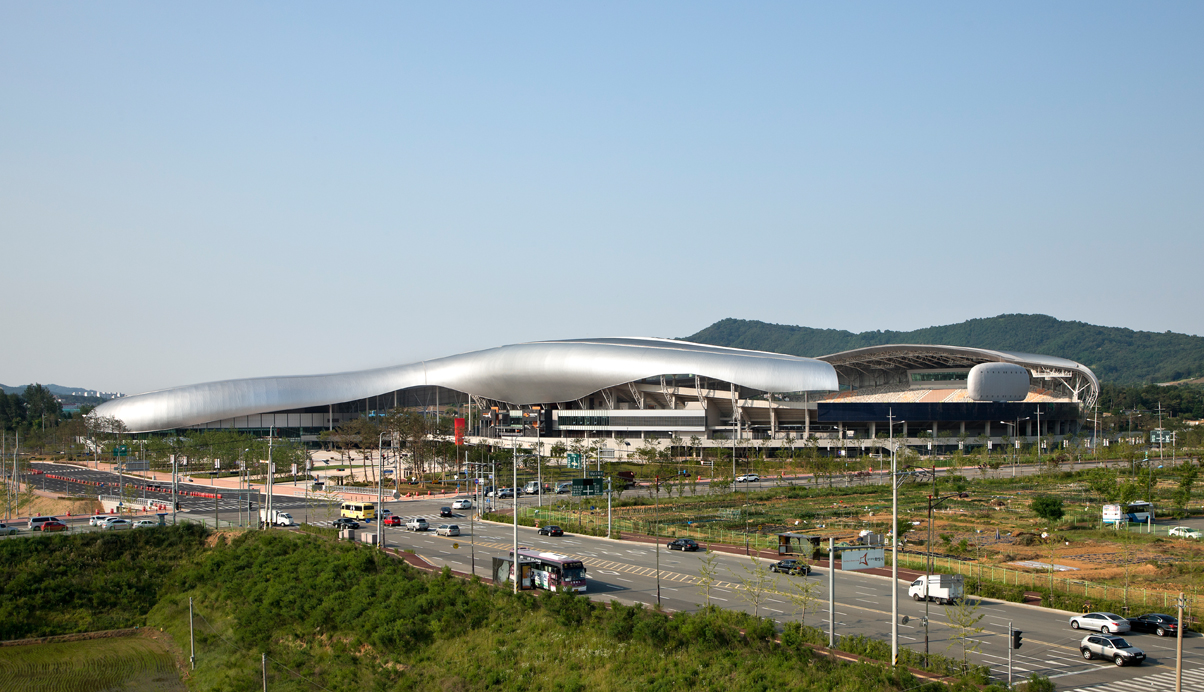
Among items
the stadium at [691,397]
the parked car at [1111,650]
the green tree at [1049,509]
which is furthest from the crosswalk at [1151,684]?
the stadium at [691,397]

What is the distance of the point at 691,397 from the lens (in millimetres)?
118750

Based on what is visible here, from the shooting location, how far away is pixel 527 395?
5059 inches

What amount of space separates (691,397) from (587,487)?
164ft

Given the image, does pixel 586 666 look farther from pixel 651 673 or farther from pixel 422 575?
pixel 422 575

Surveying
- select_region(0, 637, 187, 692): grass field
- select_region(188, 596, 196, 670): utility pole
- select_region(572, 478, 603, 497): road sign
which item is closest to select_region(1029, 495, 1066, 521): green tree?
select_region(572, 478, 603, 497): road sign

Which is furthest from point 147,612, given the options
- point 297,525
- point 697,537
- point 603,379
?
point 603,379

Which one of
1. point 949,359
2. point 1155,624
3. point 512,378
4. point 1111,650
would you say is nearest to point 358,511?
point 1155,624

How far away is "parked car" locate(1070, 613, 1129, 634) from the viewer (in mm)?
28203

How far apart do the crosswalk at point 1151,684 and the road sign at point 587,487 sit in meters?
48.4

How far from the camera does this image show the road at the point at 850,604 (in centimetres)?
2516

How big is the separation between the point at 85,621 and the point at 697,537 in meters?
30.8

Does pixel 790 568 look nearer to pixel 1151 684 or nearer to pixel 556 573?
pixel 556 573

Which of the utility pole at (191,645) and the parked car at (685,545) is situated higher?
the parked car at (685,545)

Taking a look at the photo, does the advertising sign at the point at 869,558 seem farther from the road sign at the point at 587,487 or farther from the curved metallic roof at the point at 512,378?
the curved metallic roof at the point at 512,378
